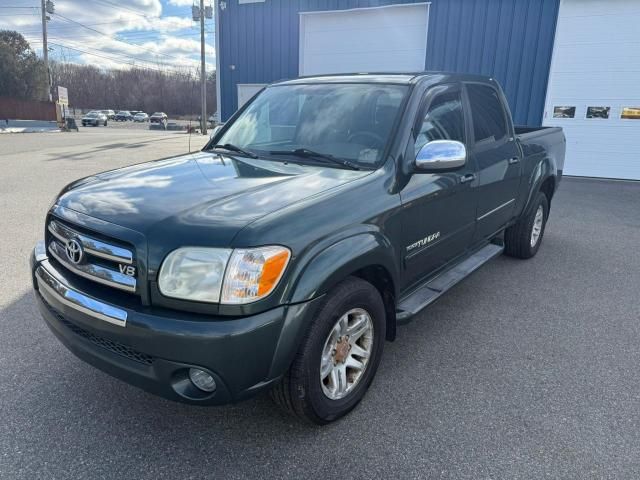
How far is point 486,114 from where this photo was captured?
4.09 m

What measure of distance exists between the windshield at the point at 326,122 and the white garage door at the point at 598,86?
9831 mm

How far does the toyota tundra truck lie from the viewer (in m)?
2.04

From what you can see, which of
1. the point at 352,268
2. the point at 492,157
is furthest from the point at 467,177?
the point at 352,268

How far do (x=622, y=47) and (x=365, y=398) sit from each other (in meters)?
11.3

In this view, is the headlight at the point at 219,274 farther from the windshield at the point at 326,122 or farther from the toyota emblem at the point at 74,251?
the windshield at the point at 326,122

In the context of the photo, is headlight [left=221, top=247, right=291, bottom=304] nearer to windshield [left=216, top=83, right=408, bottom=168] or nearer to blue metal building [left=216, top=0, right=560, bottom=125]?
windshield [left=216, top=83, right=408, bottom=168]

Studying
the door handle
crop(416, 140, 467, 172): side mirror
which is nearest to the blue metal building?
the door handle

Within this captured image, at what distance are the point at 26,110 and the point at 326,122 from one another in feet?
150

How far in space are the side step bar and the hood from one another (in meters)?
0.91

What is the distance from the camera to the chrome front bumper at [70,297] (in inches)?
83.5

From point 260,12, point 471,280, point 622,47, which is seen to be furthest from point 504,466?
point 260,12

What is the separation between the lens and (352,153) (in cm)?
299

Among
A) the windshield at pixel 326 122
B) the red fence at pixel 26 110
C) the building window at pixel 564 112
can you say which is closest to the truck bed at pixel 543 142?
the windshield at pixel 326 122

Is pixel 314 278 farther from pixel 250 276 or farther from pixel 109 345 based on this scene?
pixel 109 345
